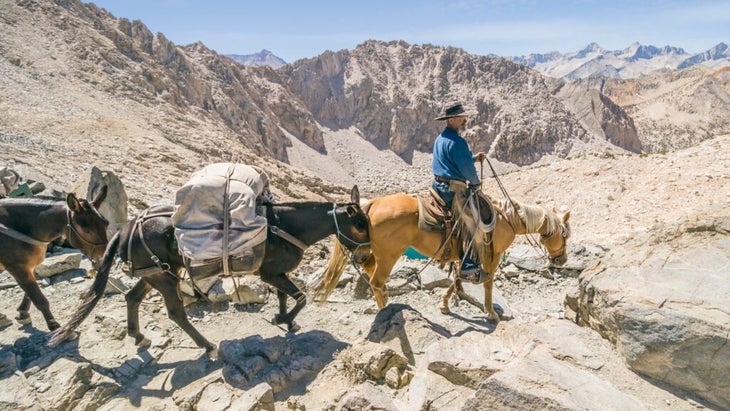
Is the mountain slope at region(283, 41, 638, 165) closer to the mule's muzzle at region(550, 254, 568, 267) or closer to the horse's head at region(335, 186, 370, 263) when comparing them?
the mule's muzzle at region(550, 254, 568, 267)

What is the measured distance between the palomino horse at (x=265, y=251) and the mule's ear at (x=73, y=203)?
75 centimetres

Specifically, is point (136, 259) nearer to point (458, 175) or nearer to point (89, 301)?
point (89, 301)

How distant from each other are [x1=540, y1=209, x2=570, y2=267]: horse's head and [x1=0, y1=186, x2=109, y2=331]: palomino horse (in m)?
6.54

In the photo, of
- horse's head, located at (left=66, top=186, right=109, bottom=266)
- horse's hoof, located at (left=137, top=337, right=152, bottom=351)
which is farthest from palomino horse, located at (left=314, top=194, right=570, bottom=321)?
horse's head, located at (left=66, top=186, right=109, bottom=266)

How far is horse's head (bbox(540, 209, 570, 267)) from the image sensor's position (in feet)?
21.2

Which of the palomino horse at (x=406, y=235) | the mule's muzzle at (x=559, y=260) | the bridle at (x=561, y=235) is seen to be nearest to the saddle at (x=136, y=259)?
the palomino horse at (x=406, y=235)

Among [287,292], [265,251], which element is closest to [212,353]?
[287,292]

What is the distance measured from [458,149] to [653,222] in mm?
13036

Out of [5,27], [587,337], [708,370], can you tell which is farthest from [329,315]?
[5,27]

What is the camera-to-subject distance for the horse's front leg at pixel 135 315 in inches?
210

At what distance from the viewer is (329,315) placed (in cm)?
619

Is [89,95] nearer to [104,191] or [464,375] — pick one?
[104,191]

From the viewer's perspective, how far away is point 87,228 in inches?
216

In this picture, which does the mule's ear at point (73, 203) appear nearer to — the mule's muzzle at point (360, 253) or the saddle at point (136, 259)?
the saddle at point (136, 259)
